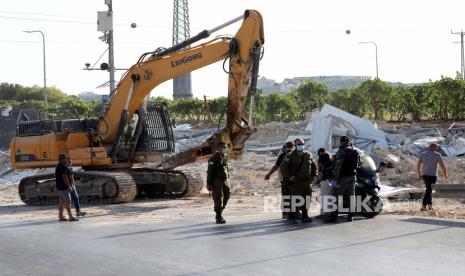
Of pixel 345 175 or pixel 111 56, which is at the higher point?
pixel 111 56

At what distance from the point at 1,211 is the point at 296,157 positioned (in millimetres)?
9244

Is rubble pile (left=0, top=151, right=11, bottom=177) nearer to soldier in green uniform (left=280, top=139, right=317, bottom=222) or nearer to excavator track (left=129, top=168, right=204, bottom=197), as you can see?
excavator track (left=129, top=168, right=204, bottom=197)

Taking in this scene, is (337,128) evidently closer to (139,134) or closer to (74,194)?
(139,134)

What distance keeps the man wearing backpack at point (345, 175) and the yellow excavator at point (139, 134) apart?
17.5 feet

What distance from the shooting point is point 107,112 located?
2284cm

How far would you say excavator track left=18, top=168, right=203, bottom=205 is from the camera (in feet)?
70.7

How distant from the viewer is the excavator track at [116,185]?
2156 centimetres

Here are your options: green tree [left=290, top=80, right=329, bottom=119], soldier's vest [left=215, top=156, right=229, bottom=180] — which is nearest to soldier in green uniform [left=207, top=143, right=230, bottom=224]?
soldier's vest [left=215, top=156, right=229, bottom=180]

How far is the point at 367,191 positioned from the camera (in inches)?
634

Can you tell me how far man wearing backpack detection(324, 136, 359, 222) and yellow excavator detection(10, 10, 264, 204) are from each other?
534 cm

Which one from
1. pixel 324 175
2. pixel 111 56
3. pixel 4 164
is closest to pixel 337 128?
pixel 111 56

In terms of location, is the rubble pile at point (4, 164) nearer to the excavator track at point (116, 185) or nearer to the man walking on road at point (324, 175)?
the excavator track at point (116, 185)

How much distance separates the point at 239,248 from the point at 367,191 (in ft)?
14.8

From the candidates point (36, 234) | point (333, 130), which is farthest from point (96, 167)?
point (333, 130)
